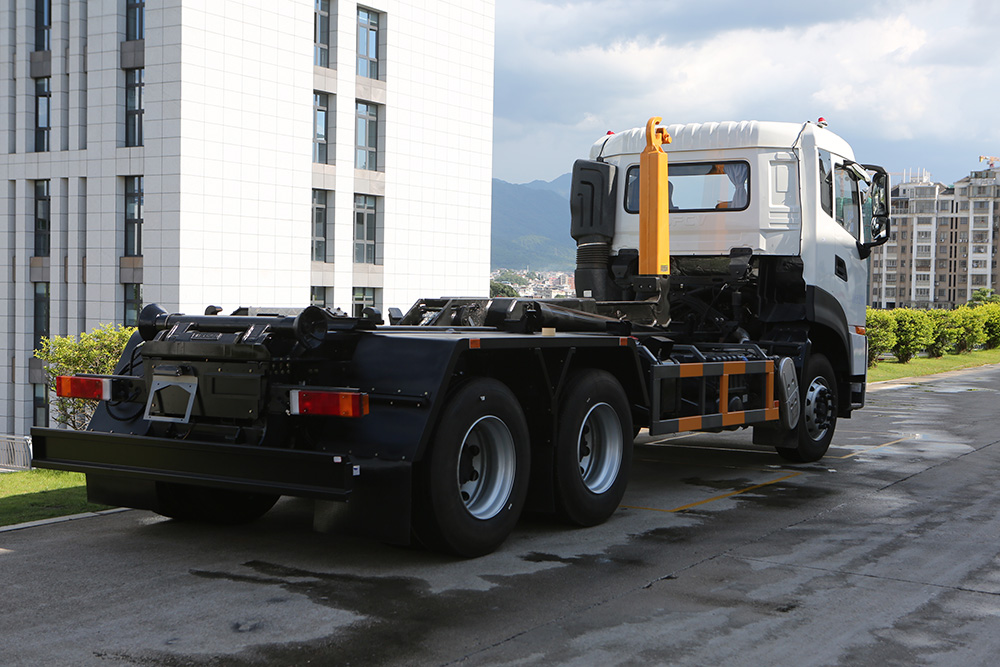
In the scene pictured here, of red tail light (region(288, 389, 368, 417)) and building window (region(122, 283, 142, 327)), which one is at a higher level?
building window (region(122, 283, 142, 327))

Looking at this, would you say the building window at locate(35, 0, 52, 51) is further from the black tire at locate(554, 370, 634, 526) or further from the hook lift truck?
the black tire at locate(554, 370, 634, 526)

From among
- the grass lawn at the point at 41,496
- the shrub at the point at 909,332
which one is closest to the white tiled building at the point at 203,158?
the shrub at the point at 909,332

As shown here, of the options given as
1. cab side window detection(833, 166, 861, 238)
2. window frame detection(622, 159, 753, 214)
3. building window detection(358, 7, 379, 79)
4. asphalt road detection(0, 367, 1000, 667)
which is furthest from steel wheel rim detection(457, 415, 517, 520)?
building window detection(358, 7, 379, 79)

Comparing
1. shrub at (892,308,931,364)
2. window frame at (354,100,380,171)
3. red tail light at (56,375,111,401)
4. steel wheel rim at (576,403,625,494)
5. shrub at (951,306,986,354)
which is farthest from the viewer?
window frame at (354,100,380,171)

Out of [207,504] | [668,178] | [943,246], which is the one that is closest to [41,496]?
[207,504]

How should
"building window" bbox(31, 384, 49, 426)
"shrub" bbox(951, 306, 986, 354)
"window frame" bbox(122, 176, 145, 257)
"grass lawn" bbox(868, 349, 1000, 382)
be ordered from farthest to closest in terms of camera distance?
"shrub" bbox(951, 306, 986, 354) < "building window" bbox(31, 384, 49, 426) < "window frame" bbox(122, 176, 145, 257) < "grass lawn" bbox(868, 349, 1000, 382)

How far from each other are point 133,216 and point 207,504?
98.5 ft

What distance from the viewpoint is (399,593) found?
596 cm

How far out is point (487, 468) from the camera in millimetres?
7031

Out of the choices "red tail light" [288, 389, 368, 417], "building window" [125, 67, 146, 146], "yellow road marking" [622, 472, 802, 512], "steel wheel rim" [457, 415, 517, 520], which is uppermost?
"building window" [125, 67, 146, 146]

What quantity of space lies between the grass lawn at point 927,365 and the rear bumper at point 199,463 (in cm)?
2389

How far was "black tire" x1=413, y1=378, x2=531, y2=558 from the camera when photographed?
6348 millimetres

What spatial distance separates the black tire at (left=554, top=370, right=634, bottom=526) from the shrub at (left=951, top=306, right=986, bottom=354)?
113ft

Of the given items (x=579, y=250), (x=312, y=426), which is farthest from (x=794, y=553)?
(x=579, y=250)
